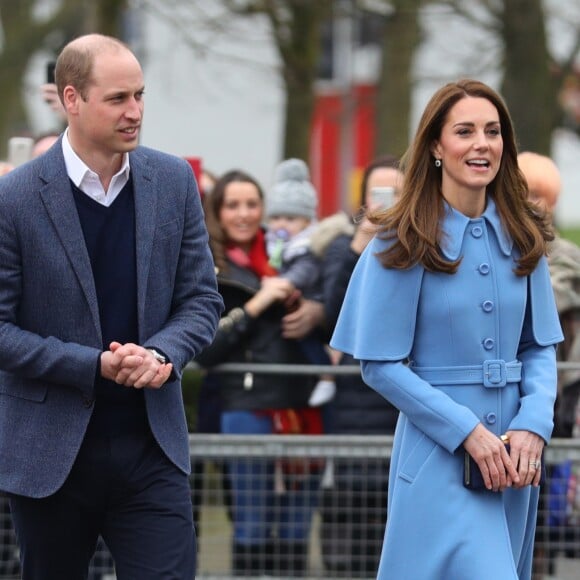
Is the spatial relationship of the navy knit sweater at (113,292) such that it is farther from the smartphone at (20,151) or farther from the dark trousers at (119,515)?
the smartphone at (20,151)

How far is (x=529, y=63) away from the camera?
1698cm

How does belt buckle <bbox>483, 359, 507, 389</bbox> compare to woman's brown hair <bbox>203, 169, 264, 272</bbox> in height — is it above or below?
below

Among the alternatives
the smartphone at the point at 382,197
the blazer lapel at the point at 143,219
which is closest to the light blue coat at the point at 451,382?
the blazer lapel at the point at 143,219

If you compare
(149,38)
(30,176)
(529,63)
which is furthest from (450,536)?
(149,38)

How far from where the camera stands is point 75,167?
5.02 m

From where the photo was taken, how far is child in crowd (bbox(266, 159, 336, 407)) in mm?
7828

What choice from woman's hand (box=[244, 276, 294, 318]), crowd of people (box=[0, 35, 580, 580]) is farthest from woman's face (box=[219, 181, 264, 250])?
crowd of people (box=[0, 35, 580, 580])

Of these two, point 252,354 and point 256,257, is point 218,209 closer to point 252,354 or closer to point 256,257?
point 256,257

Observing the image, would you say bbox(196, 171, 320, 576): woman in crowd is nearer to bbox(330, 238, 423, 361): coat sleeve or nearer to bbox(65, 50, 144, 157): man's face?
bbox(330, 238, 423, 361): coat sleeve

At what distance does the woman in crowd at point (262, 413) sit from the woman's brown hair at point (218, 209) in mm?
19

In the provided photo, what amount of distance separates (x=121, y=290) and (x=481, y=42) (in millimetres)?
17409

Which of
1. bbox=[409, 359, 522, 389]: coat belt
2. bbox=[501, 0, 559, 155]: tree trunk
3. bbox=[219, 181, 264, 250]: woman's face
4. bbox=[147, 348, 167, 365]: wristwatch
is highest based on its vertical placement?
bbox=[501, 0, 559, 155]: tree trunk

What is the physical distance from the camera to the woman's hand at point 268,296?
759 centimetres

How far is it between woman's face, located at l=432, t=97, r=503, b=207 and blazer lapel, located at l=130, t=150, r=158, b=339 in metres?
0.96
